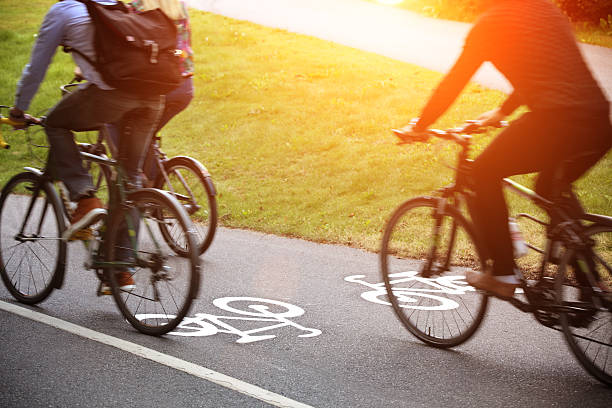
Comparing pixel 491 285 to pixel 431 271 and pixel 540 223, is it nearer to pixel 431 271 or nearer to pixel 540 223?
pixel 540 223

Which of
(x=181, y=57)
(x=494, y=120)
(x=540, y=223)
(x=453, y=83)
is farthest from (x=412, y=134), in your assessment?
(x=181, y=57)

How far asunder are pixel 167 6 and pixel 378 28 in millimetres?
14644

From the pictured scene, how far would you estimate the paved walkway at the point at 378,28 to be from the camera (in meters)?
13.8

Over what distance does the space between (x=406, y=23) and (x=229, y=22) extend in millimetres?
4834

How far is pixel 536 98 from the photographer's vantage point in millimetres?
3598

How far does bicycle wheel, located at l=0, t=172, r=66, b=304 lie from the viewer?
16.1 ft

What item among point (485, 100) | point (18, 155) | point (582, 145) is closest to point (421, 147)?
point (485, 100)

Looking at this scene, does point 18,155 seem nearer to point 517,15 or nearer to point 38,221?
point 38,221

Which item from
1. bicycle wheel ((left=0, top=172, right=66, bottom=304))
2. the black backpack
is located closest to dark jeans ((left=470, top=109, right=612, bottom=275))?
the black backpack

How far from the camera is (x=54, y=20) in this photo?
4297mm

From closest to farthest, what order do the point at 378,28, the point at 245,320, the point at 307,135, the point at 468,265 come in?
the point at 245,320 < the point at 468,265 < the point at 307,135 < the point at 378,28

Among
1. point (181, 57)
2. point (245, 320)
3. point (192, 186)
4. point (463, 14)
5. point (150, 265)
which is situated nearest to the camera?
point (150, 265)

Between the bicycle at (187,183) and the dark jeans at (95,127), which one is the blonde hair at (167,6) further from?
the bicycle at (187,183)

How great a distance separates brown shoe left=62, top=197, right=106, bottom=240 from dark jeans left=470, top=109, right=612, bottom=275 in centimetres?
237
